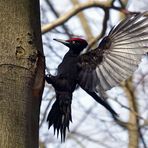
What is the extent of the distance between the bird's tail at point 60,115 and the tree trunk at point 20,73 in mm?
290

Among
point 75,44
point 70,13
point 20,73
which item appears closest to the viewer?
point 20,73

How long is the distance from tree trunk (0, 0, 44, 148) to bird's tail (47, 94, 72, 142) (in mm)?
290

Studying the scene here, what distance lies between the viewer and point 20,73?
1.21m

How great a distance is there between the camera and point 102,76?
5.33 ft

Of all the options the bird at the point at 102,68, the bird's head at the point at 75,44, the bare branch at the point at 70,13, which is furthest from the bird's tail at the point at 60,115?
the bare branch at the point at 70,13

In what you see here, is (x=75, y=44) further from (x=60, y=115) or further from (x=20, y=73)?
(x=20, y=73)

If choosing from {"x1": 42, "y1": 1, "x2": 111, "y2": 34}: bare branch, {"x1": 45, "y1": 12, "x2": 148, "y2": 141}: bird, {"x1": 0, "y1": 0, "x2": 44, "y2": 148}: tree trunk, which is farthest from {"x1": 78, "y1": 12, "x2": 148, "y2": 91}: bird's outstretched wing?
{"x1": 42, "y1": 1, "x2": 111, "y2": 34}: bare branch

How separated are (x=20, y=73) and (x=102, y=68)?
0.52 metres

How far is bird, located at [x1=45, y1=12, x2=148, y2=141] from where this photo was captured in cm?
158

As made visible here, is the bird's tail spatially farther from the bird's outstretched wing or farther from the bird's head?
the bird's head

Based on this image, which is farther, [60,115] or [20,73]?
[60,115]

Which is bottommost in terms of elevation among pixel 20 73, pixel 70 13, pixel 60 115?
pixel 60 115

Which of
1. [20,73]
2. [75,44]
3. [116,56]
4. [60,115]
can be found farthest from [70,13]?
[20,73]

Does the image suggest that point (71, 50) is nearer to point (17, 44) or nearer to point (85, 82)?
point (85, 82)
